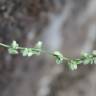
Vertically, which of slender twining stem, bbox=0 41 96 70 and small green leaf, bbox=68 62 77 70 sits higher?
slender twining stem, bbox=0 41 96 70

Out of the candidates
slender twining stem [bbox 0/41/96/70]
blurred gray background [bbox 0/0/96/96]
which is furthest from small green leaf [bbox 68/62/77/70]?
blurred gray background [bbox 0/0/96/96]

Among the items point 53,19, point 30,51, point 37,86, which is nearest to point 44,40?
point 53,19

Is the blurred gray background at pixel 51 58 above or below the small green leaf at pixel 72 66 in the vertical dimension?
above

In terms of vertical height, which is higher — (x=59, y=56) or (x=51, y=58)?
(x=51, y=58)

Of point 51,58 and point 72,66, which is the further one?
point 51,58

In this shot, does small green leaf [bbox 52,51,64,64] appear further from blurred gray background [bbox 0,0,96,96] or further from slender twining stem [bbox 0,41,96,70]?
blurred gray background [bbox 0,0,96,96]

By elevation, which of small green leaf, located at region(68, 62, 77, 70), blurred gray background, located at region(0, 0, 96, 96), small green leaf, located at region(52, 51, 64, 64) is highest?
blurred gray background, located at region(0, 0, 96, 96)

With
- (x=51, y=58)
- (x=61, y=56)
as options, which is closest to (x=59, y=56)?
(x=61, y=56)

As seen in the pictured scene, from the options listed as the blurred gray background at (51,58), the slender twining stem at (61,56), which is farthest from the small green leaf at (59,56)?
the blurred gray background at (51,58)

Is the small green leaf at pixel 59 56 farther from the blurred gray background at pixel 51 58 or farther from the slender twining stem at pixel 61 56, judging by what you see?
the blurred gray background at pixel 51 58

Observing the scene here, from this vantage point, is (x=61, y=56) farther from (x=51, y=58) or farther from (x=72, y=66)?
(x=51, y=58)
